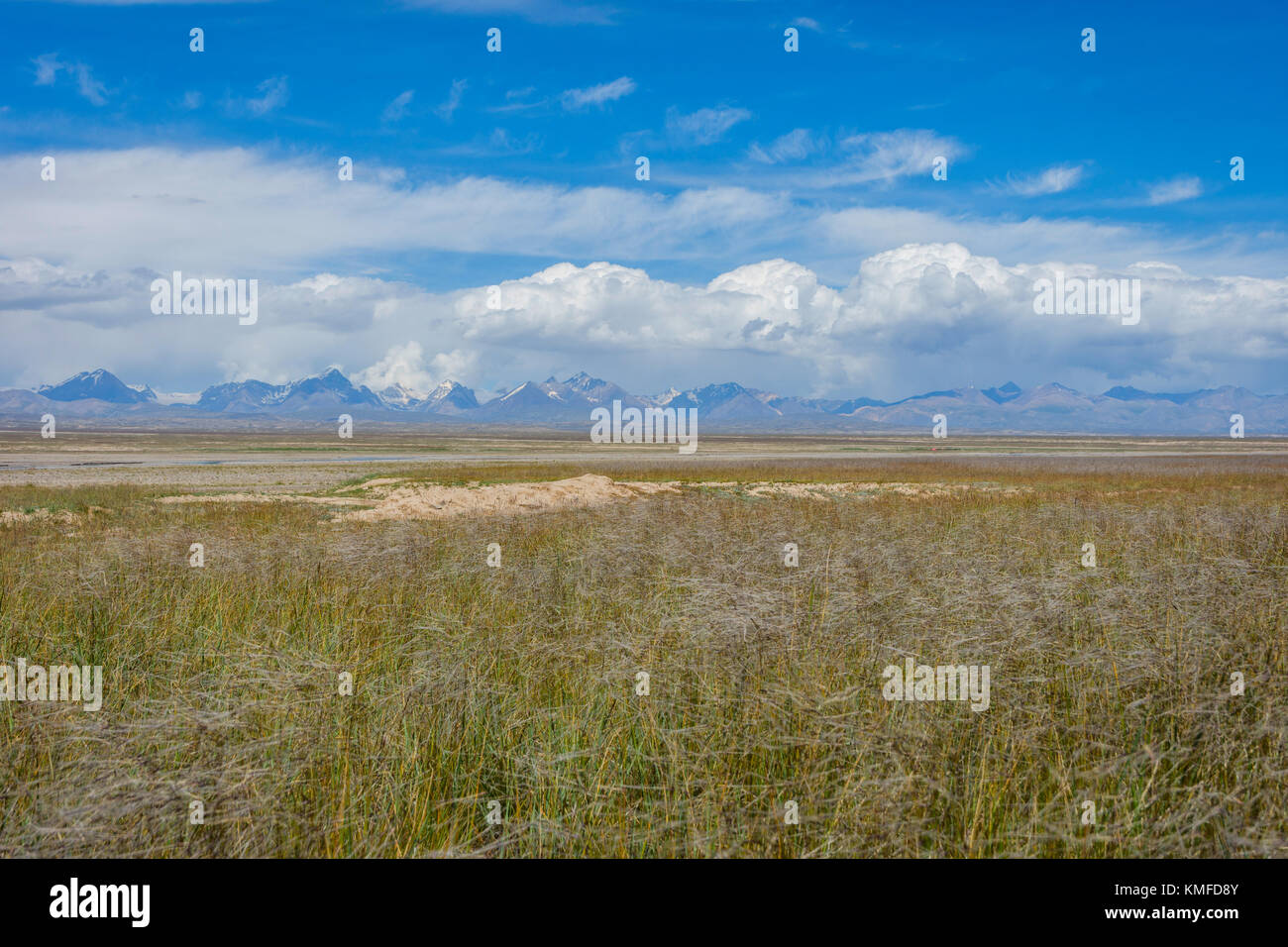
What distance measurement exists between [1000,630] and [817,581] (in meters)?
1.97

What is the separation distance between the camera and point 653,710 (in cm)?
508

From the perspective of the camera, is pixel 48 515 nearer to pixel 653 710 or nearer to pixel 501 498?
pixel 501 498

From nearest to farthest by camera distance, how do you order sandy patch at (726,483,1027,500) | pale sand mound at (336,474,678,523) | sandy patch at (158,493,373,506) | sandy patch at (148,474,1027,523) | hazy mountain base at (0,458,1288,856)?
hazy mountain base at (0,458,1288,856) → pale sand mound at (336,474,678,523) → sandy patch at (148,474,1027,523) → sandy patch at (158,493,373,506) → sandy patch at (726,483,1027,500)

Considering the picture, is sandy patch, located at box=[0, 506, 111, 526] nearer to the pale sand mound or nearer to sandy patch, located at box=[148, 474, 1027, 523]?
sandy patch, located at box=[148, 474, 1027, 523]

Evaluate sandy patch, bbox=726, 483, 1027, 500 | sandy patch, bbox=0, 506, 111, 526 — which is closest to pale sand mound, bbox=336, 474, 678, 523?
sandy patch, bbox=726, 483, 1027, 500

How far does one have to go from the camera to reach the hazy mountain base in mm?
3869

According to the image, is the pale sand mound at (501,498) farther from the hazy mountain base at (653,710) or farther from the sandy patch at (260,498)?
the hazy mountain base at (653,710)

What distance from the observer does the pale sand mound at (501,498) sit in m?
21.8

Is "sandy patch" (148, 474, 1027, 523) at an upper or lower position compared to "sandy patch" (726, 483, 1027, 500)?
upper

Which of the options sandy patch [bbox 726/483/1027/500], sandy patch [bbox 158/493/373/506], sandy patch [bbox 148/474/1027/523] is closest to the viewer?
sandy patch [bbox 148/474/1027/523]

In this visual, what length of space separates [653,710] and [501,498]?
70.8 ft

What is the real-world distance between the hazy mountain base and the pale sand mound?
12259 mm

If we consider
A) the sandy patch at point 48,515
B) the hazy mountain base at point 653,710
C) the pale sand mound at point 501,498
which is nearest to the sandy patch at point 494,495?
the pale sand mound at point 501,498

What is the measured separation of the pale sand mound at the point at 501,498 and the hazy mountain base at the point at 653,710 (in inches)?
483
